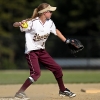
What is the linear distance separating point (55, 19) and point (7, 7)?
5.05 metres

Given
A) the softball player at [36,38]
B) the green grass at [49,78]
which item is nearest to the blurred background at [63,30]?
the green grass at [49,78]

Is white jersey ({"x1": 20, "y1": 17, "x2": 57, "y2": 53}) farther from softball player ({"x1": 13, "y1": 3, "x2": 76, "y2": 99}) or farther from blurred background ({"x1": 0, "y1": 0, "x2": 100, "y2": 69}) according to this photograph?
blurred background ({"x1": 0, "y1": 0, "x2": 100, "y2": 69})

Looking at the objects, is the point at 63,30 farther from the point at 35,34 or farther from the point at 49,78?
the point at 35,34

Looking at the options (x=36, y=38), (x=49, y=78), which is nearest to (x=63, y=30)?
(x=49, y=78)

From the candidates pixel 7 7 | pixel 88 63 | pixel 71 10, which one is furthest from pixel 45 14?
pixel 71 10

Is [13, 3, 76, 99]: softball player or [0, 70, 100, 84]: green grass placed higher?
[13, 3, 76, 99]: softball player

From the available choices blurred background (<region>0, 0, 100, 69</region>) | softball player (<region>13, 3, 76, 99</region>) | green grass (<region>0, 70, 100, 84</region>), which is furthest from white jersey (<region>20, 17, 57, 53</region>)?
blurred background (<region>0, 0, 100, 69</region>)

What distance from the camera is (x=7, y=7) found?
27.8m

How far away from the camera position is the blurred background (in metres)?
22.0

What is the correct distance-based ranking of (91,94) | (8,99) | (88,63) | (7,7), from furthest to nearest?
(7,7) < (88,63) < (91,94) < (8,99)

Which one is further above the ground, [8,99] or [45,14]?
[45,14]

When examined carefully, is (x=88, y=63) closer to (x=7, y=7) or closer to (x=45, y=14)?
(x=7, y=7)

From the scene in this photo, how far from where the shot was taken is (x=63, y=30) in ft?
103

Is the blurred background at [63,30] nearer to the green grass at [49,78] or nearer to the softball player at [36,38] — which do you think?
the green grass at [49,78]
